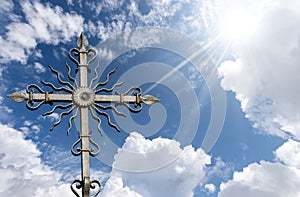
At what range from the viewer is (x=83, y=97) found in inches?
367

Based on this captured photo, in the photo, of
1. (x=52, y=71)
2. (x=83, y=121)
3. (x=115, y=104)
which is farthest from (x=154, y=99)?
(x=52, y=71)

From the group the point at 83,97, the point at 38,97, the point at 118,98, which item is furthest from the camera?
the point at 118,98

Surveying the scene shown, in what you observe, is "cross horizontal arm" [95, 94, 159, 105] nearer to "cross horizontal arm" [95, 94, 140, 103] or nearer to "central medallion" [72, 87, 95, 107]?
"cross horizontal arm" [95, 94, 140, 103]

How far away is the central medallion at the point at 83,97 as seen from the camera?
9.26 meters

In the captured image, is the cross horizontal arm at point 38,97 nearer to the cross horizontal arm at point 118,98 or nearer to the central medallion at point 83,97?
the central medallion at point 83,97

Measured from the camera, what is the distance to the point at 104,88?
9.77 m

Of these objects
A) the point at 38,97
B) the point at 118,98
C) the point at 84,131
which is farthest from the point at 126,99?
the point at 38,97

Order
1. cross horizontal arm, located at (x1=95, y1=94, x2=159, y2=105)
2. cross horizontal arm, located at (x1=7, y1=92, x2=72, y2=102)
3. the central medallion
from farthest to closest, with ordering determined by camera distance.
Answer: cross horizontal arm, located at (x1=95, y1=94, x2=159, y2=105) → cross horizontal arm, located at (x1=7, y1=92, x2=72, y2=102) → the central medallion

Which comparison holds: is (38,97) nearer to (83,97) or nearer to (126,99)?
(83,97)

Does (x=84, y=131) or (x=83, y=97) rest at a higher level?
(x=83, y=97)

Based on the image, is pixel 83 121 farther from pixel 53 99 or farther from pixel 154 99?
pixel 154 99

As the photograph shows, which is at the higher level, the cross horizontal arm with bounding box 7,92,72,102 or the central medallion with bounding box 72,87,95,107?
the cross horizontal arm with bounding box 7,92,72,102

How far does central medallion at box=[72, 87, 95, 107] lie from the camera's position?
9.26 metres

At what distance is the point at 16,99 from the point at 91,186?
2.86 m
